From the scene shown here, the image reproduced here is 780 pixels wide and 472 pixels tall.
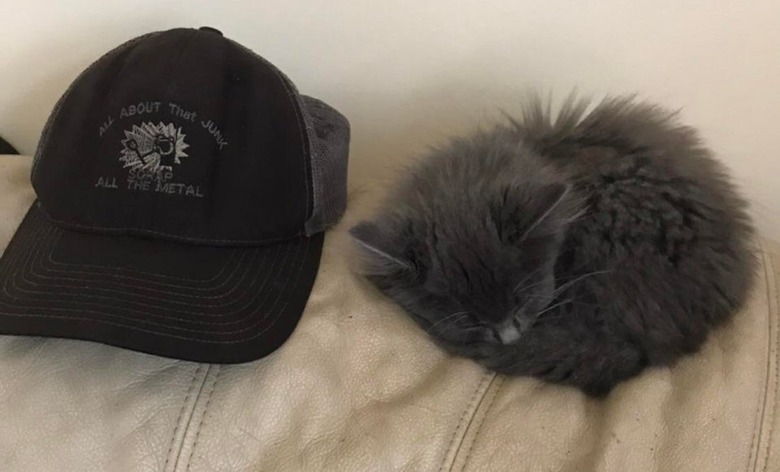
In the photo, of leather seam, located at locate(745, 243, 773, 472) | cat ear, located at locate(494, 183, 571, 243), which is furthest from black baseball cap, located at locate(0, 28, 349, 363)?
leather seam, located at locate(745, 243, 773, 472)

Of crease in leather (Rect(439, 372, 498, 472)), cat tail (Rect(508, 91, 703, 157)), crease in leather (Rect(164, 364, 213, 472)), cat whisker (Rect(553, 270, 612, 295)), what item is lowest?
crease in leather (Rect(164, 364, 213, 472))

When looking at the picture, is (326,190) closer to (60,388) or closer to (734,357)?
(60,388)

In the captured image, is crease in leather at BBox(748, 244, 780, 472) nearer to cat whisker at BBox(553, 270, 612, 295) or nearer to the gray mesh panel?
cat whisker at BBox(553, 270, 612, 295)

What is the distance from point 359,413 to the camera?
795 mm

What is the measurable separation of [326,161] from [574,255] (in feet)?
1.04

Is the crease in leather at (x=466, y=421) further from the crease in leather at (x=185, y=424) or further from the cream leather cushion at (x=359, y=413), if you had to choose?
the crease in leather at (x=185, y=424)

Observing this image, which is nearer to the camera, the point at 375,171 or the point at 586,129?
the point at 586,129

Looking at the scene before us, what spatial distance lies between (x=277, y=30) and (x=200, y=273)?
1.50 feet

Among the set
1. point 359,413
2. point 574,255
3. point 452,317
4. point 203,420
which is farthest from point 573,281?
point 203,420

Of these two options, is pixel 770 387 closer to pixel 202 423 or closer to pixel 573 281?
pixel 573 281

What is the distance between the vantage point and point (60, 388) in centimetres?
80

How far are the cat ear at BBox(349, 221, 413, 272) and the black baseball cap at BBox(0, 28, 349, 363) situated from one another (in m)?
0.07

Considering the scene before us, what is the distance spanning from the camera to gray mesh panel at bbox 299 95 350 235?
92 centimetres

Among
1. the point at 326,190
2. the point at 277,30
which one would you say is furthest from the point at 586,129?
the point at 277,30
